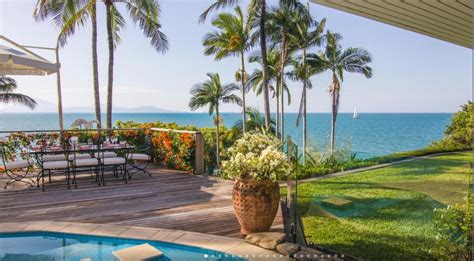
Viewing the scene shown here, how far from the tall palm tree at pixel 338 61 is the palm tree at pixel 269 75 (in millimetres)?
2249

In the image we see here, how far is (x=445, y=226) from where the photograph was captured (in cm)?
277

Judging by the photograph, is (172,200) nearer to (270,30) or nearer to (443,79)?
(270,30)

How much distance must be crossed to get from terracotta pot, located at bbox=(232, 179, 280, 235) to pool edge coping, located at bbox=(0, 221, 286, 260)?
24 centimetres

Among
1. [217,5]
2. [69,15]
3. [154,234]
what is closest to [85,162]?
[154,234]

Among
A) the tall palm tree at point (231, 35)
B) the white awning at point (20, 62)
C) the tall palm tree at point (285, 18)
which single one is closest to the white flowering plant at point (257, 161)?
the white awning at point (20, 62)

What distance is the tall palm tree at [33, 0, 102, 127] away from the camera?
11078 millimetres

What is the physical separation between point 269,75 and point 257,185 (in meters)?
17.1

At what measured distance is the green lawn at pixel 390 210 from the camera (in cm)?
311

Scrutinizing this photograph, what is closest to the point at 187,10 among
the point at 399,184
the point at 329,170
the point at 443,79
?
the point at 329,170

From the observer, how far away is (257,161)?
3.59 m

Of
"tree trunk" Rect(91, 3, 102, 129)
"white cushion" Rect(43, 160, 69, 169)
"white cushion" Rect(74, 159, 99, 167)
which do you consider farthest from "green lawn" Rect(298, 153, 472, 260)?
"tree trunk" Rect(91, 3, 102, 129)

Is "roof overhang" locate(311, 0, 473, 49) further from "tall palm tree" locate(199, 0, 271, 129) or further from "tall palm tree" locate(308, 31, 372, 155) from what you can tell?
"tall palm tree" locate(308, 31, 372, 155)

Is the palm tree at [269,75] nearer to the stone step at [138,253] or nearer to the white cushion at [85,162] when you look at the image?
the white cushion at [85,162]

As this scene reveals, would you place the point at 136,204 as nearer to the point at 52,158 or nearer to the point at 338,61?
the point at 52,158
